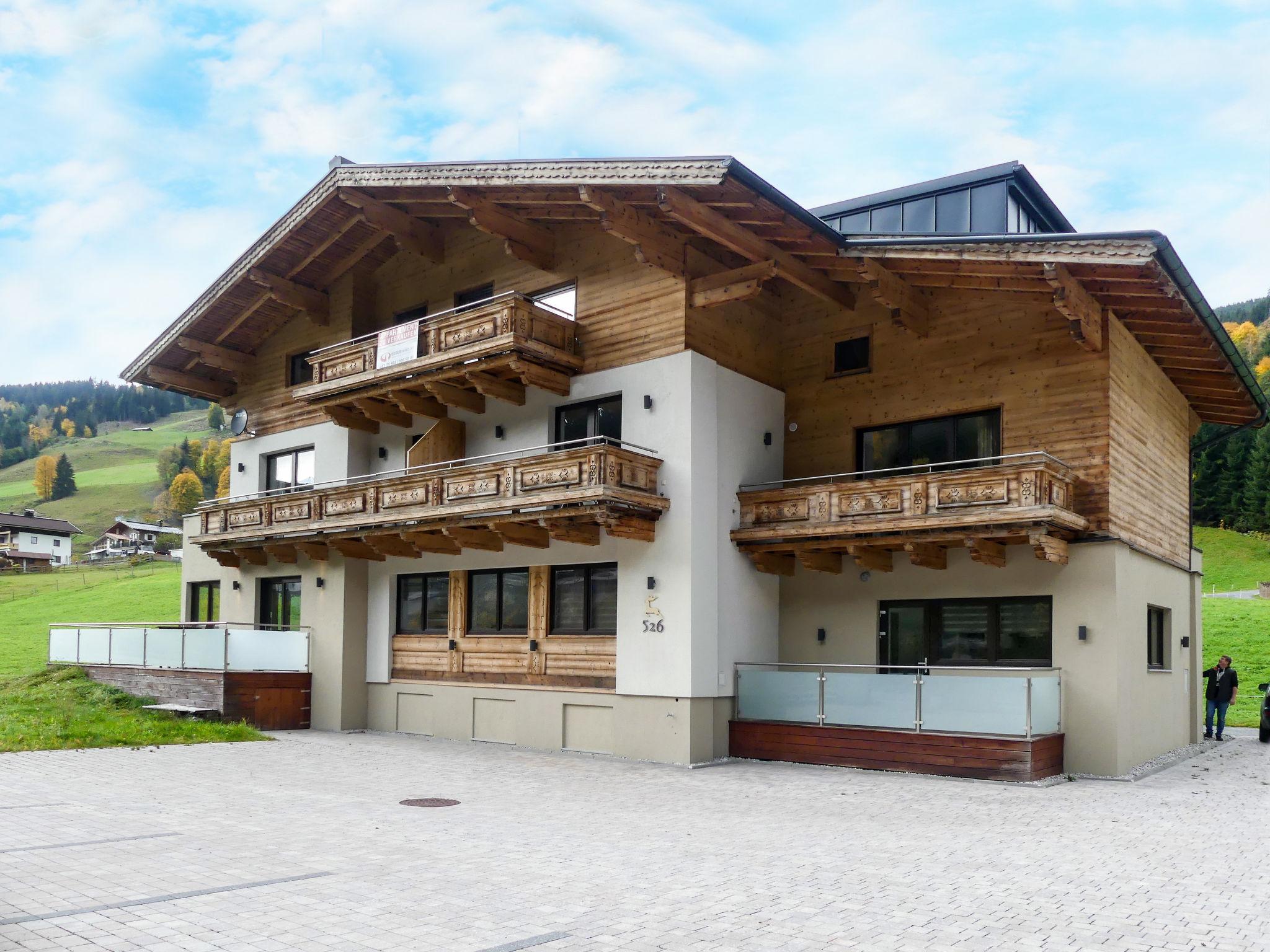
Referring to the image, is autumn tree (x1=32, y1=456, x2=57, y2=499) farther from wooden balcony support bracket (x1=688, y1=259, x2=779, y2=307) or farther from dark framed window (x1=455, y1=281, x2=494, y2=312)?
wooden balcony support bracket (x1=688, y1=259, x2=779, y2=307)

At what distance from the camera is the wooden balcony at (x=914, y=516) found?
1563 centimetres

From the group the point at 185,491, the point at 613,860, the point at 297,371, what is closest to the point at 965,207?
the point at 297,371

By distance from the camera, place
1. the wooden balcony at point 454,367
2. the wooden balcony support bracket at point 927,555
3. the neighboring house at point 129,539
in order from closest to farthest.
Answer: the wooden balcony support bracket at point 927,555, the wooden balcony at point 454,367, the neighboring house at point 129,539

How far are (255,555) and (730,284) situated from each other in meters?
13.7

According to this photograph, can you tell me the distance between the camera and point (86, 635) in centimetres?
2488

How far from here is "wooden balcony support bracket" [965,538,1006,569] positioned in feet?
54.8

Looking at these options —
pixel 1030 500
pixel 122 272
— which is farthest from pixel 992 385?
pixel 122 272

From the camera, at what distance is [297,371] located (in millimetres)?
26016

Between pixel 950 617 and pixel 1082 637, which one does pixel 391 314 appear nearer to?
pixel 950 617

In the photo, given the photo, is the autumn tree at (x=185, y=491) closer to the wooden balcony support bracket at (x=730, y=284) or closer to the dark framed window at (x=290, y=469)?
the dark framed window at (x=290, y=469)

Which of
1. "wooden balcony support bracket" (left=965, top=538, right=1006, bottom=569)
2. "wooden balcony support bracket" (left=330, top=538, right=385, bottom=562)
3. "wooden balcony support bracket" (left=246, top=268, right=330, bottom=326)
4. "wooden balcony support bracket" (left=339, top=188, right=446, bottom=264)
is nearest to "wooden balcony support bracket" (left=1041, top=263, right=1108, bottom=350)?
"wooden balcony support bracket" (left=965, top=538, right=1006, bottom=569)

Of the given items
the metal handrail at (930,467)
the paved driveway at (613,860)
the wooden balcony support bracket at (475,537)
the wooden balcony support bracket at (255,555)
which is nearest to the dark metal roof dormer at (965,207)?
the metal handrail at (930,467)

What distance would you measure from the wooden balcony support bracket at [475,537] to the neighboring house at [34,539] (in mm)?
95625

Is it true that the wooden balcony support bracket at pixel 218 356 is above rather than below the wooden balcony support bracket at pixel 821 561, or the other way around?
above
